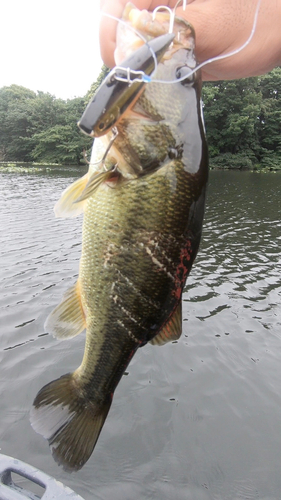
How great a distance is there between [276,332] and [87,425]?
22.1 ft

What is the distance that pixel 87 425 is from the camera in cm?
192

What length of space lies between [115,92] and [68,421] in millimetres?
1720

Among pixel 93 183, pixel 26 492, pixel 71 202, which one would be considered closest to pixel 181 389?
pixel 26 492

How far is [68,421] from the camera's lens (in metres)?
1.91

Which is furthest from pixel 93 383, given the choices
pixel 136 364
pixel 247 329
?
pixel 247 329

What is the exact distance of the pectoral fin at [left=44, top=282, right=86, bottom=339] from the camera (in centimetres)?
196

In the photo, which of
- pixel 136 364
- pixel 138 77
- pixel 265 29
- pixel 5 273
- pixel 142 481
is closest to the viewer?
pixel 138 77

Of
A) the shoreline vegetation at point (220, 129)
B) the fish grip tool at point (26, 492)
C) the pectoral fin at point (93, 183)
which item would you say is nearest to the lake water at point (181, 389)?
the fish grip tool at point (26, 492)

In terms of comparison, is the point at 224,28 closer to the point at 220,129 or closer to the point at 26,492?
the point at 26,492

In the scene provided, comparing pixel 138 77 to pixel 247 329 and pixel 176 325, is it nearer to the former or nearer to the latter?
pixel 176 325

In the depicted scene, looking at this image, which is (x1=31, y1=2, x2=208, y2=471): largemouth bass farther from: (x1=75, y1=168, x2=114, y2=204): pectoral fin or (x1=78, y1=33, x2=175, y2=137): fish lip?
(x1=78, y1=33, x2=175, y2=137): fish lip

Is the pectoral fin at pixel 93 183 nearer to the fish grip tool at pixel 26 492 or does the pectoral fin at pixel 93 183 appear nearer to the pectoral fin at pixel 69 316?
the pectoral fin at pixel 69 316

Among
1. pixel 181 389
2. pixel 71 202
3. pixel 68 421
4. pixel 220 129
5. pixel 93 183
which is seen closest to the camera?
pixel 93 183

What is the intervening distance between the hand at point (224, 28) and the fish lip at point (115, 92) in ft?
1.51
